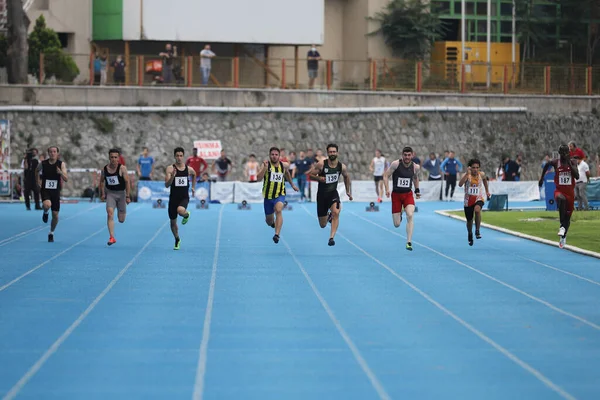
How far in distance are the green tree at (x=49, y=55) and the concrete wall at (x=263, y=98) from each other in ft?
2.07

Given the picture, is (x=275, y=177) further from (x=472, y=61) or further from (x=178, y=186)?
(x=472, y=61)

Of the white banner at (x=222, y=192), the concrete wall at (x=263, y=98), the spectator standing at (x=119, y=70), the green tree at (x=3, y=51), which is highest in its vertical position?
the green tree at (x=3, y=51)

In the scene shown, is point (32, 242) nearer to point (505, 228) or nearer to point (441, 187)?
point (505, 228)

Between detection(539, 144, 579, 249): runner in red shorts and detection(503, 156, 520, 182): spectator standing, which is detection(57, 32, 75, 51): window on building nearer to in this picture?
detection(503, 156, 520, 182): spectator standing

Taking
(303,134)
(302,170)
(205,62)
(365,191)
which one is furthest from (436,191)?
(205,62)

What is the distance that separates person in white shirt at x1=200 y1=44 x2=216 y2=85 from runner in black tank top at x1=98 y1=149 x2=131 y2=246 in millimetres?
23364

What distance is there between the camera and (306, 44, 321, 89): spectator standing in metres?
48.4

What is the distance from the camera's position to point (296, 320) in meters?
13.6

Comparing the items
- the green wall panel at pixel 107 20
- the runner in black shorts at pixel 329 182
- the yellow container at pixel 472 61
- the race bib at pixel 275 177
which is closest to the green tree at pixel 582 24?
the yellow container at pixel 472 61

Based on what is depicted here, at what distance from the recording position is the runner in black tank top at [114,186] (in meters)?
23.3

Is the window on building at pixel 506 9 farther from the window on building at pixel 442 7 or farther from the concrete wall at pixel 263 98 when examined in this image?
the concrete wall at pixel 263 98

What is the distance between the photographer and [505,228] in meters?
→ 29.3

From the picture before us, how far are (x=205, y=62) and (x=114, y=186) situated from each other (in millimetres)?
23814

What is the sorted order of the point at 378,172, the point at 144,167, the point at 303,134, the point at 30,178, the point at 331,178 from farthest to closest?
the point at 303,134
the point at 378,172
the point at 144,167
the point at 30,178
the point at 331,178
